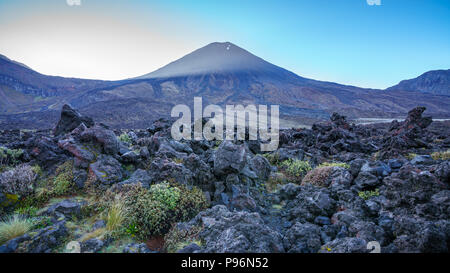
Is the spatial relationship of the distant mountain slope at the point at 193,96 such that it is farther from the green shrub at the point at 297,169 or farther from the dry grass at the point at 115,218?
the dry grass at the point at 115,218

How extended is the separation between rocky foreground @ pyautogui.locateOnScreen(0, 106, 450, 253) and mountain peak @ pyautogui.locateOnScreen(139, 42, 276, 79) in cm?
11791

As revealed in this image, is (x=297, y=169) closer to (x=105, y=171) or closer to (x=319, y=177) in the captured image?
(x=319, y=177)

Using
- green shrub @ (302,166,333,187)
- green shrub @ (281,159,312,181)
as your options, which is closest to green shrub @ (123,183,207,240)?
green shrub @ (302,166,333,187)

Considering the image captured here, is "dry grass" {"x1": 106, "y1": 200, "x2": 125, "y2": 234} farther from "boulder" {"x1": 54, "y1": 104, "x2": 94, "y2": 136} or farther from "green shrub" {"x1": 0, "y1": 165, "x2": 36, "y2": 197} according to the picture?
"boulder" {"x1": 54, "y1": 104, "x2": 94, "y2": 136}

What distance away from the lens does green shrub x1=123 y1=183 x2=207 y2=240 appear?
4.32m

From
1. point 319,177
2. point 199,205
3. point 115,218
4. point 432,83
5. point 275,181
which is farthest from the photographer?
point 432,83

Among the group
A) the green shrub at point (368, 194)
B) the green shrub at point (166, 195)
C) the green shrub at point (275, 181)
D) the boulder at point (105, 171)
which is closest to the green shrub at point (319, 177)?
the green shrub at point (275, 181)

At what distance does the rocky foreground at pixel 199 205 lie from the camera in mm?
3500

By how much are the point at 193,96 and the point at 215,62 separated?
68385 mm

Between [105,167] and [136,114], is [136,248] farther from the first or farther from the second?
[136,114]

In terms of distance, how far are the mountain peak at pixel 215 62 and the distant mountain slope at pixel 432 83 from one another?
325 ft

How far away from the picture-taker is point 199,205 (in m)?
5.22

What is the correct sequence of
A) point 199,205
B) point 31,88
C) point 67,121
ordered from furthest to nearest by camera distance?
point 31,88 → point 67,121 → point 199,205

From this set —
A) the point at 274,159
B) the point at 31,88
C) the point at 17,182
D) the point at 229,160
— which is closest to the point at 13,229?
the point at 17,182
